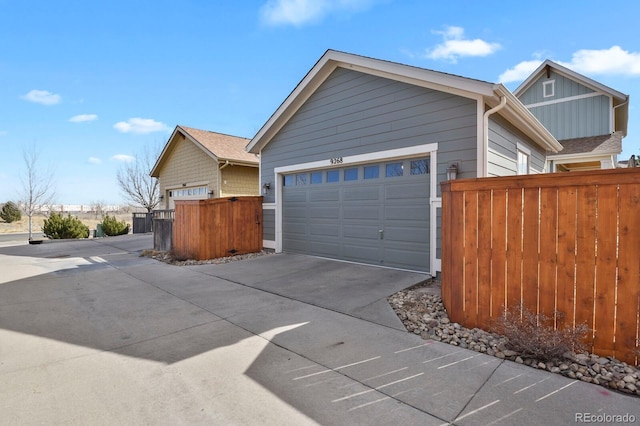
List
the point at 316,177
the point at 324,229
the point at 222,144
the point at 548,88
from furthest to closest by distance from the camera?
the point at 222,144
the point at 548,88
the point at 316,177
the point at 324,229

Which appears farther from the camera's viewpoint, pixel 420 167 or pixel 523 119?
pixel 523 119

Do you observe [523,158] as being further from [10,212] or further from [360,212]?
[10,212]

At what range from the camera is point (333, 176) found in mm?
8180

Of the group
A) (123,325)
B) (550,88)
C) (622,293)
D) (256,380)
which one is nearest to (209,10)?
(123,325)

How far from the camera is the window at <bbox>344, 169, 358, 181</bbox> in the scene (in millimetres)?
7675

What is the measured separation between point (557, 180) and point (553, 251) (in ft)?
2.38

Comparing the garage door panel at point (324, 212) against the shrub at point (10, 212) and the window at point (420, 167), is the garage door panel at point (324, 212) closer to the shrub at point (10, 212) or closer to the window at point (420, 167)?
the window at point (420, 167)

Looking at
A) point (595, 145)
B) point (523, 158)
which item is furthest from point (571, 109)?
point (523, 158)

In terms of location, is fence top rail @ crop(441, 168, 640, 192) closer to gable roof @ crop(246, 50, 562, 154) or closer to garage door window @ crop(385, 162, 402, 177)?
gable roof @ crop(246, 50, 562, 154)

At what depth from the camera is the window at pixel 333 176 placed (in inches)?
318

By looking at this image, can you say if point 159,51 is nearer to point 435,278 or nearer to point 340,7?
point 340,7

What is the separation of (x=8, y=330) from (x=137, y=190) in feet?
78.1

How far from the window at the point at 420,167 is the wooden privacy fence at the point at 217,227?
516 cm

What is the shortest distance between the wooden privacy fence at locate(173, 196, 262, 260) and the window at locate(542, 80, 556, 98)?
13944mm
